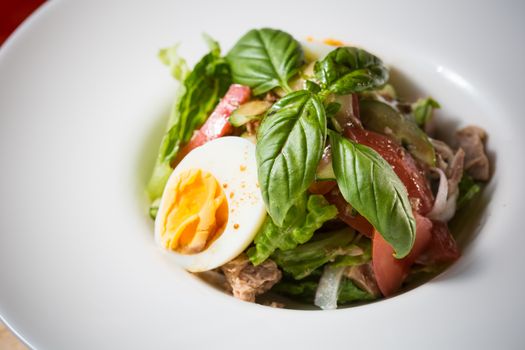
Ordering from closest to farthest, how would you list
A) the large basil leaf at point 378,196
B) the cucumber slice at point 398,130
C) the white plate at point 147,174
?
the large basil leaf at point 378,196
the white plate at point 147,174
the cucumber slice at point 398,130

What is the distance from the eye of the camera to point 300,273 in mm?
3023

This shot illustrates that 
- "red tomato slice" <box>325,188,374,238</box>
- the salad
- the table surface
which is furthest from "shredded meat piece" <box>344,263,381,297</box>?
the table surface

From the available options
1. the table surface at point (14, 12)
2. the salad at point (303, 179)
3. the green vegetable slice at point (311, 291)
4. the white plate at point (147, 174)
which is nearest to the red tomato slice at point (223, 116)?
the salad at point (303, 179)

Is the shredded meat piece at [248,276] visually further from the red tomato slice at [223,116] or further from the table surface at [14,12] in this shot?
the table surface at [14,12]

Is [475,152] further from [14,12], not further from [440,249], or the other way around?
[14,12]

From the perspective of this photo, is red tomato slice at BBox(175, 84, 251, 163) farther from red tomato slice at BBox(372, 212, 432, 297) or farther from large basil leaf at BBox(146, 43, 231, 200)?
red tomato slice at BBox(372, 212, 432, 297)

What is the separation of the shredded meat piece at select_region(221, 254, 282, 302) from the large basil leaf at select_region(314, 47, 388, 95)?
0.89m

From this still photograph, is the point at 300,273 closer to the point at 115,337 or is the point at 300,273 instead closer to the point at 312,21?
the point at 115,337

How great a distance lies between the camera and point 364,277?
3008 millimetres

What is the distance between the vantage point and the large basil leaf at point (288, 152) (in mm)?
2398

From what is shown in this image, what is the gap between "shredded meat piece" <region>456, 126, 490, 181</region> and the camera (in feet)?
10.6

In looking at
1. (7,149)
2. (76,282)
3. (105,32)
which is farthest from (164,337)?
(105,32)

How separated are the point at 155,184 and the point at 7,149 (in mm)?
829

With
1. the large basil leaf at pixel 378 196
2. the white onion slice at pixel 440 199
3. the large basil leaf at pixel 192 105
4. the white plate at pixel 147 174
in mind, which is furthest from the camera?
the large basil leaf at pixel 192 105
